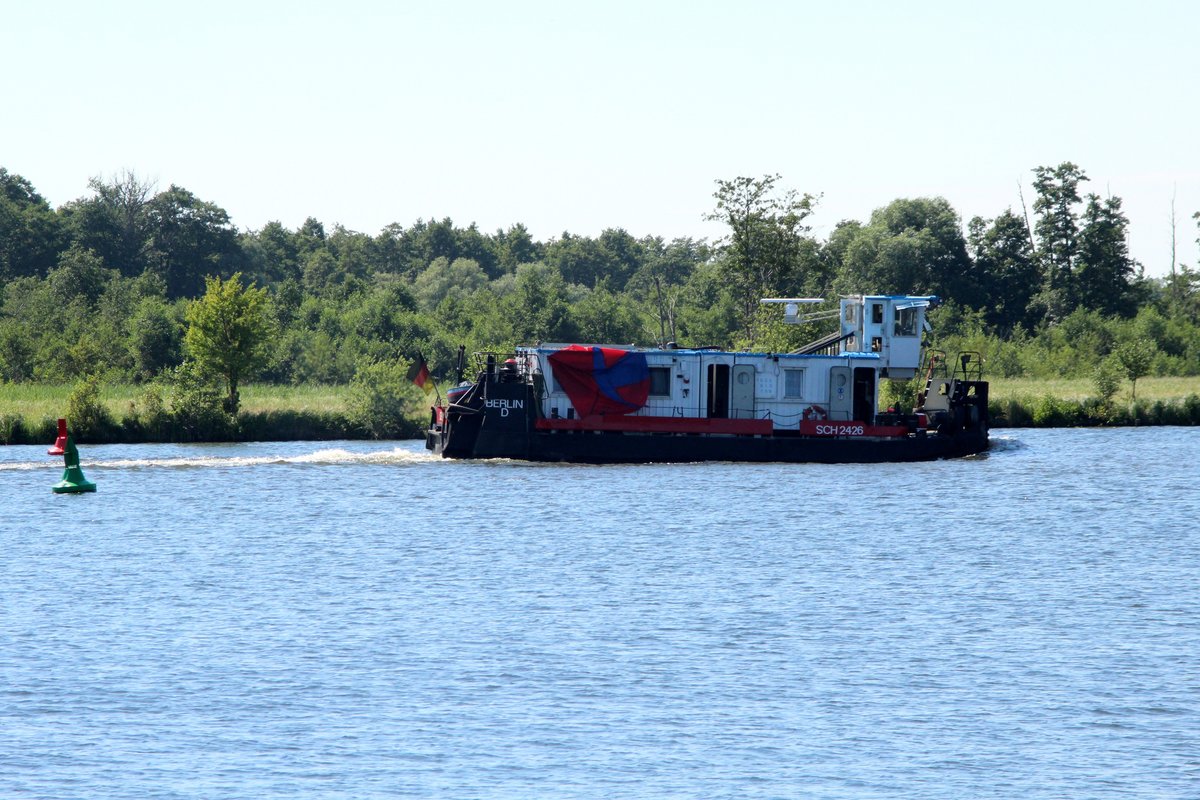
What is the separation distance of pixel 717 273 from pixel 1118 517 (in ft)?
157

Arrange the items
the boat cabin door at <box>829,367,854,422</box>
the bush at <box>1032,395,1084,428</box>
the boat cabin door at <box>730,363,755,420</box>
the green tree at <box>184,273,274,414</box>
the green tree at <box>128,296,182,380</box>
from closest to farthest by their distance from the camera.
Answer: the boat cabin door at <box>730,363,755,420</box> → the boat cabin door at <box>829,367,854,422</box> → the green tree at <box>184,273,274,414</box> → the bush at <box>1032,395,1084,428</box> → the green tree at <box>128,296,182,380</box>

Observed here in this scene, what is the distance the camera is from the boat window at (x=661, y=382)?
46938 mm

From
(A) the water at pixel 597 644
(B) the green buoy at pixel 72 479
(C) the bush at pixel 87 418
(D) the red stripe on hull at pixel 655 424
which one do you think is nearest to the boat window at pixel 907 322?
(D) the red stripe on hull at pixel 655 424

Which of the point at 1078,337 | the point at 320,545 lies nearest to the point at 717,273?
the point at 1078,337

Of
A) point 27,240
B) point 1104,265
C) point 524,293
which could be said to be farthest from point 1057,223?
point 27,240

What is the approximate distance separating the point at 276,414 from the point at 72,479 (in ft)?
61.9

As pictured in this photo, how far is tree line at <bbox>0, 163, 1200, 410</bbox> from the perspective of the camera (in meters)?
73.1

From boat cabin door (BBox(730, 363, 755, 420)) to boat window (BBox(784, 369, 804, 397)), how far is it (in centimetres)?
106

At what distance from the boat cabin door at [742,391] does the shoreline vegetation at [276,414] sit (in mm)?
16140

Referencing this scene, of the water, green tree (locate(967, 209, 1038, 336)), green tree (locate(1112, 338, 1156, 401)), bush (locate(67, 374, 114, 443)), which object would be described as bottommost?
the water

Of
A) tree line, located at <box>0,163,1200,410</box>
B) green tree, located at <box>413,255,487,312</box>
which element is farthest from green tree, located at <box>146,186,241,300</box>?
green tree, located at <box>413,255,487,312</box>

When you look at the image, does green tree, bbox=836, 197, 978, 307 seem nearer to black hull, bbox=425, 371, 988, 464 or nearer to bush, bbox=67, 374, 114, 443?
black hull, bbox=425, 371, 988, 464

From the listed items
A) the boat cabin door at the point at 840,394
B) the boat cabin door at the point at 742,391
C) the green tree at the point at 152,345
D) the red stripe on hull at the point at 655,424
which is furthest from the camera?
the green tree at the point at 152,345

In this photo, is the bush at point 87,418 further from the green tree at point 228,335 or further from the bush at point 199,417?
the green tree at point 228,335
